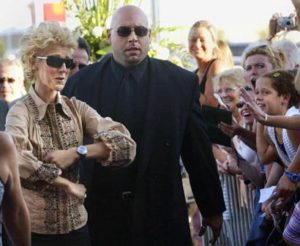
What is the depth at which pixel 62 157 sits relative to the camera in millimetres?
6047

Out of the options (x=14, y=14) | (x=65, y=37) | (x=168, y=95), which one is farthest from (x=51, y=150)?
(x=14, y=14)

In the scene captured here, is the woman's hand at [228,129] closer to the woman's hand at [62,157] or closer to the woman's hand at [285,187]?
the woman's hand at [285,187]

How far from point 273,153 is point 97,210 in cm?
129

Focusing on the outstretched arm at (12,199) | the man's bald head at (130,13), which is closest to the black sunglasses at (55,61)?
the man's bald head at (130,13)

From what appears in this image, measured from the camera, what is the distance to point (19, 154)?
19.3 ft

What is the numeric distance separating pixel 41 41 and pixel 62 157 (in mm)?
782

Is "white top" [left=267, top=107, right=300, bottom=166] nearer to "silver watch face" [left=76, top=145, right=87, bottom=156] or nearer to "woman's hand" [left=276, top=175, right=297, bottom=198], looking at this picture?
"woman's hand" [left=276, top=175, right=297, bottom=198]

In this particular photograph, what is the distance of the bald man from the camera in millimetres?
7070

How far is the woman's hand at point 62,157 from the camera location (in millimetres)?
6020

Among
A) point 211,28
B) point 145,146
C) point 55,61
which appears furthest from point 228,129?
point 211,28

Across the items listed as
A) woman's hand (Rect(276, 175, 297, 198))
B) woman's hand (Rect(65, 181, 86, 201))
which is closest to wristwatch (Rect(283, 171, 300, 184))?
woman's hand (Rect(276, 175, 297, 198))

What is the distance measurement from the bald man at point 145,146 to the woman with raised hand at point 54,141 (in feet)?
2.38

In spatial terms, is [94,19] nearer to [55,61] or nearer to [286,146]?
[286,146]

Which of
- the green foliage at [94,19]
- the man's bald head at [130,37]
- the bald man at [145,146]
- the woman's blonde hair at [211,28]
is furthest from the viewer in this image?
the green foliage at [94,19]
